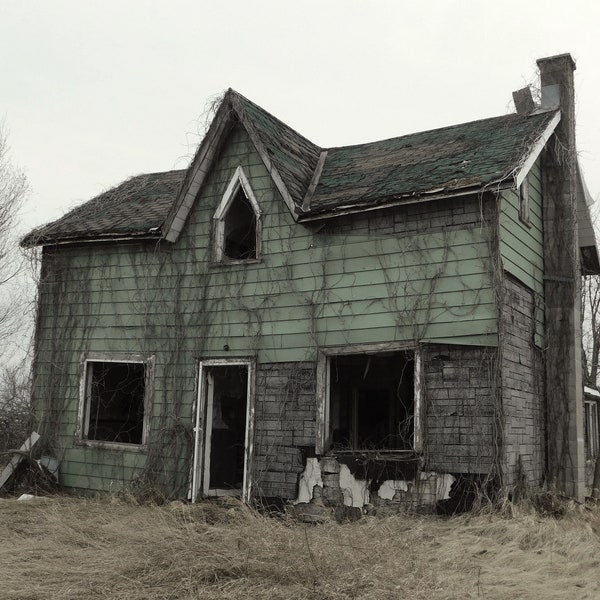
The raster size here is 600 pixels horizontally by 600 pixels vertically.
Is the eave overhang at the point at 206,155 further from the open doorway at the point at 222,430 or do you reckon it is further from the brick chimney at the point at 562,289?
the brick chimney at the point at 562,289

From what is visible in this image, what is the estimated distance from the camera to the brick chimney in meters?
11.4

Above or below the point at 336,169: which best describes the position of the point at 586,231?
below

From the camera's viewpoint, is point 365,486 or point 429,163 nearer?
point 365,486

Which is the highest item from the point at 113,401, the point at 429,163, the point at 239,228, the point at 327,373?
the point at 429,163

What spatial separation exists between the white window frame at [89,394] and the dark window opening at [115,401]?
0.24 ft

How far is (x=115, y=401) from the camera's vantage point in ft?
45.6

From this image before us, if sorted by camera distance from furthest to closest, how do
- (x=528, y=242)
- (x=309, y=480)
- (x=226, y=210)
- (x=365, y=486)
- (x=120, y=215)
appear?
(x=120, y=215) → (x=226, y=210) → (x=528, y=242) → (x=309, y=480) → (x=365, y=486)

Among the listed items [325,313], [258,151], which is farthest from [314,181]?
[325,313]

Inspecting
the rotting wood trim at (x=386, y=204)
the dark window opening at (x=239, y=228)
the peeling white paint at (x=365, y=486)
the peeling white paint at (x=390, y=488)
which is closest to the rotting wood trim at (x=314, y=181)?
the rotting wood trim at (x=386, y=204)

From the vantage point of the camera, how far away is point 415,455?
952cm

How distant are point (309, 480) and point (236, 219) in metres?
4.65

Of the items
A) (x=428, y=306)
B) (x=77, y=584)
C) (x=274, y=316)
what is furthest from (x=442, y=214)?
(x=77, y=584)

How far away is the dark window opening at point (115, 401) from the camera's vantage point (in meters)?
13.0

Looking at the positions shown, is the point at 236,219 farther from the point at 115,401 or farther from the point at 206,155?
the point at 115,401
